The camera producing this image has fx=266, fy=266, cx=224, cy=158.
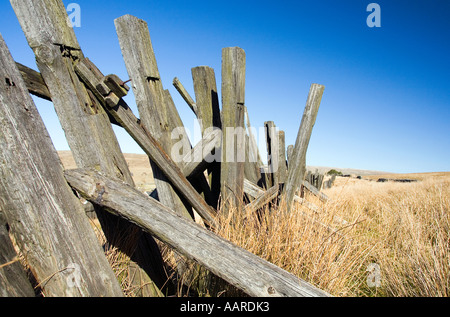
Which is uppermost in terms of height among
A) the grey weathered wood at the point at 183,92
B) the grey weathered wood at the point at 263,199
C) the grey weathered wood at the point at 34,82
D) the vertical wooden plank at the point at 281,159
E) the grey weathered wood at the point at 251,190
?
the grey weathered wood at the point at 183,92

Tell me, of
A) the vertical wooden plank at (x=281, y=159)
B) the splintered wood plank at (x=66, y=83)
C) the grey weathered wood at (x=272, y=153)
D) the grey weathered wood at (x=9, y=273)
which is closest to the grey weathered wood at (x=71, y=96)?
the splintered wood plank at (x=66, y=83)

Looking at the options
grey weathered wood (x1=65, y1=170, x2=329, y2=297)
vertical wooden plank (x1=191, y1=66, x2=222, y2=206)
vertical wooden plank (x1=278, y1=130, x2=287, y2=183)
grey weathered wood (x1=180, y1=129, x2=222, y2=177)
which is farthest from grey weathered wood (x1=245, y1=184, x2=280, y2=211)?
grey weathered wood (x1=65, y1=170, x2=329, y2=297)

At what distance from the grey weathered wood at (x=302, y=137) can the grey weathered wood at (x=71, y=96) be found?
204 cm

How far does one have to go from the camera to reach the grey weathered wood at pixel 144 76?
7.11ft

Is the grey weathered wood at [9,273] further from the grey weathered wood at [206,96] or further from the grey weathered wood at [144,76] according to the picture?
the grey weathered wood at [206,96]

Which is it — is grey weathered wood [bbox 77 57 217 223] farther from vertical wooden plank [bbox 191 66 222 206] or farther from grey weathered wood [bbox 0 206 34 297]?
grey weathered wood [bbox 0 206 34 297]

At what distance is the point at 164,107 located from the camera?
2.34 m

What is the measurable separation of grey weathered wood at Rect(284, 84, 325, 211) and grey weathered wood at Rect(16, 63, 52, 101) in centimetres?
267

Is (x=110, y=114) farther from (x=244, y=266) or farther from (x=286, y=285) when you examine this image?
(x=286, y=285)

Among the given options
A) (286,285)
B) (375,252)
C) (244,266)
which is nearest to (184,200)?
(244,266)

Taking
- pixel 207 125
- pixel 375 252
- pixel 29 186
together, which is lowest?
pixel 375 252

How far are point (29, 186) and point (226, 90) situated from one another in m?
1.81

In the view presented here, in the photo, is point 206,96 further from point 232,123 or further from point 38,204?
point 38,204
